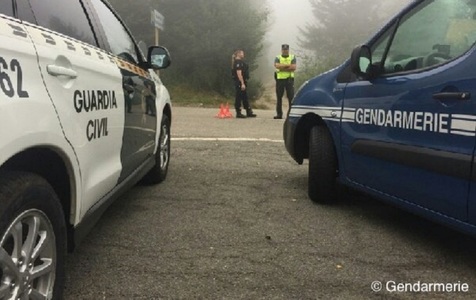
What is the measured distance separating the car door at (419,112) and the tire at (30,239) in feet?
6.13

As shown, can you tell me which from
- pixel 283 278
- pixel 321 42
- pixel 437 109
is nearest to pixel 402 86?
pixel 437 109

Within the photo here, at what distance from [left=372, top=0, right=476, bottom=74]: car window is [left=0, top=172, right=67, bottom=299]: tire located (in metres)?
2.11

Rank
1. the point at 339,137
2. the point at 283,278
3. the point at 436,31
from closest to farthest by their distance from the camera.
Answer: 1. the point at 283,278
2. the point at 436,31
3. the point at 339,137

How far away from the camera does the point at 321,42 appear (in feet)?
132

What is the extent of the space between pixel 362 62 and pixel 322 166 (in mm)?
850

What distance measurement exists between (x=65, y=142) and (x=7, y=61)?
0.45 metres

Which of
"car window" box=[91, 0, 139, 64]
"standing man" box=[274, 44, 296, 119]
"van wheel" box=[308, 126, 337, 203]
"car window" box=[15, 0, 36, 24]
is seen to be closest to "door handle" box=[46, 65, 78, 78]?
"car window" box=[15, 0, 36, 24]

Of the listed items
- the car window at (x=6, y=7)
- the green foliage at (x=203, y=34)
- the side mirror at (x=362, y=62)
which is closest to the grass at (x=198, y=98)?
the green foliage at (x=203, y=34)

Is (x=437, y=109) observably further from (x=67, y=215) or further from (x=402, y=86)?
(x=67, y=215)

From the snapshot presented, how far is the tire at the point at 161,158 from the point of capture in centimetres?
435

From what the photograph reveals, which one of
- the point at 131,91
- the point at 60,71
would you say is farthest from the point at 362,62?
the point at 60,71

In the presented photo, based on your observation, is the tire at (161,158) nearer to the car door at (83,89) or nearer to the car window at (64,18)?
the car door at (83,89)

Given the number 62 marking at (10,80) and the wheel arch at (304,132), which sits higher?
the number 62 marking at (10,80)

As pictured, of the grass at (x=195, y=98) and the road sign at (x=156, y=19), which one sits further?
the grass at (x=195, y=98)
